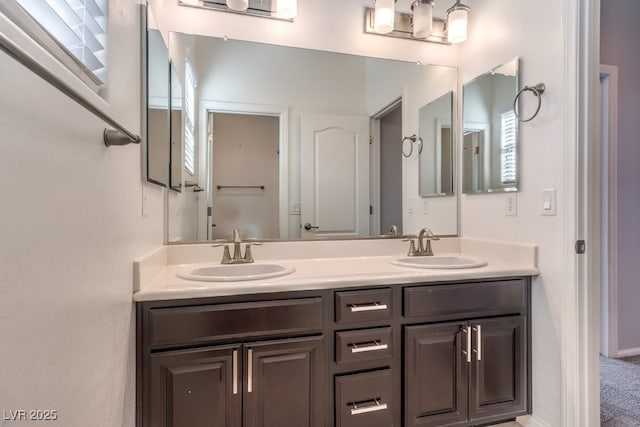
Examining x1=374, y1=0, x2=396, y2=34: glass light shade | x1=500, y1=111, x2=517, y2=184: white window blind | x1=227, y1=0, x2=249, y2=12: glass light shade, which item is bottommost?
x1=500, y1=111, x2=517, y2=184: white window blind

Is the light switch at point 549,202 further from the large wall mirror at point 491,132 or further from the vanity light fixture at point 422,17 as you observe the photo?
the vanity light fixture at point 422,17

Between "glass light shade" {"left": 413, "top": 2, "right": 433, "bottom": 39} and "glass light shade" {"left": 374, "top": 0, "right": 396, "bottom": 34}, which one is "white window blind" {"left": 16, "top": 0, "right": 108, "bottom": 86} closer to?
"glass light shade" {"left": 374, "top": 0, "right": 396, "bottom": 34}

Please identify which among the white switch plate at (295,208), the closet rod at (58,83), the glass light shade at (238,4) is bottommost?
the white switch plate at (295,208)

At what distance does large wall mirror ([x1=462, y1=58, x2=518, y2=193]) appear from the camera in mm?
1692

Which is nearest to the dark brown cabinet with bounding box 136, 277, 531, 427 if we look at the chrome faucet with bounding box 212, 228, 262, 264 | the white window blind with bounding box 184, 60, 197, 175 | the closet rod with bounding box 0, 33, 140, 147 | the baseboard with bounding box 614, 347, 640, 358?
the chrome faucet with bounding box 212, 228, 262, 264

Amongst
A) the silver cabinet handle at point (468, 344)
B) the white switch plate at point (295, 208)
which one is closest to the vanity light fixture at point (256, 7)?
the white switch plate at point (295, 208)

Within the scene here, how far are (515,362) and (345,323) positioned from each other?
0.89 meters

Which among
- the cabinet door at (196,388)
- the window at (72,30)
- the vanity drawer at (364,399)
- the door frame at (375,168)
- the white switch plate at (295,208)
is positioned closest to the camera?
the window at (72,30)

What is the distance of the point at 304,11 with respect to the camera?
1864 mm

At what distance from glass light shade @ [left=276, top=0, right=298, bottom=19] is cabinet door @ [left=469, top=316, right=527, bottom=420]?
6.04ft

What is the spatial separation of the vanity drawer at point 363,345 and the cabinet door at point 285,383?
9 centimetres

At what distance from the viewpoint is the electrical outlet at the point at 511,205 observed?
1.66 m

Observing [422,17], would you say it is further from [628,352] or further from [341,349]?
[628,352]

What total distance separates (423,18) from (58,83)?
6.59 feet
